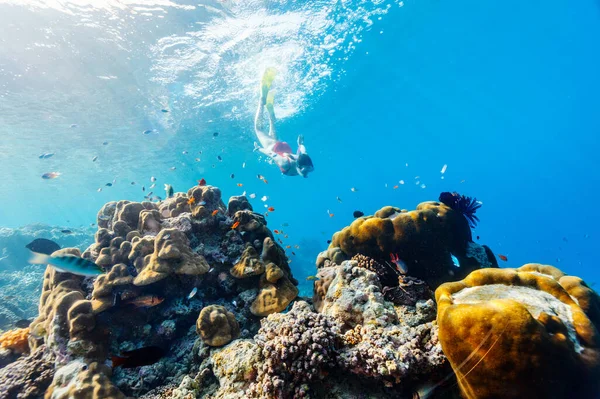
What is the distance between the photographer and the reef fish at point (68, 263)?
3.71 metres

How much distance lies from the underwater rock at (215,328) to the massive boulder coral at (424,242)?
3.17 meters

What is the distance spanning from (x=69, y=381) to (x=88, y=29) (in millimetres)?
17647

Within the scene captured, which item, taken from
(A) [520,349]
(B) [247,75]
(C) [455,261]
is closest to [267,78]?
(B) [247,75]

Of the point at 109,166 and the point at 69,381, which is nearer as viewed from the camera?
the point at 69,381

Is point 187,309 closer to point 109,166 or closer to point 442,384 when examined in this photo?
point 442,384

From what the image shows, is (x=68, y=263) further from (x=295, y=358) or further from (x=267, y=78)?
(x=267, y=78)

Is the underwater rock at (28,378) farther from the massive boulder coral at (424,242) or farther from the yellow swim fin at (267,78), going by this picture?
the yellow swim fin at (267,78)

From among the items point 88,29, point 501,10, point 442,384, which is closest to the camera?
point 442,384

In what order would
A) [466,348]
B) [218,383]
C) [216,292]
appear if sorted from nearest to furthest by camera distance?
[466,348]
[218,383]
[216,292]

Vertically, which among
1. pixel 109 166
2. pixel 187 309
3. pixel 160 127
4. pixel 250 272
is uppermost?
pixel 109 166

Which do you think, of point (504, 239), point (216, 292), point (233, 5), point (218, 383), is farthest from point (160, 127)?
point (504, 239)

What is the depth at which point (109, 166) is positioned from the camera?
130 ft

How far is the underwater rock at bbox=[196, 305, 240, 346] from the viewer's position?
443 centimetres

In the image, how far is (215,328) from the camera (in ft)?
14.7
